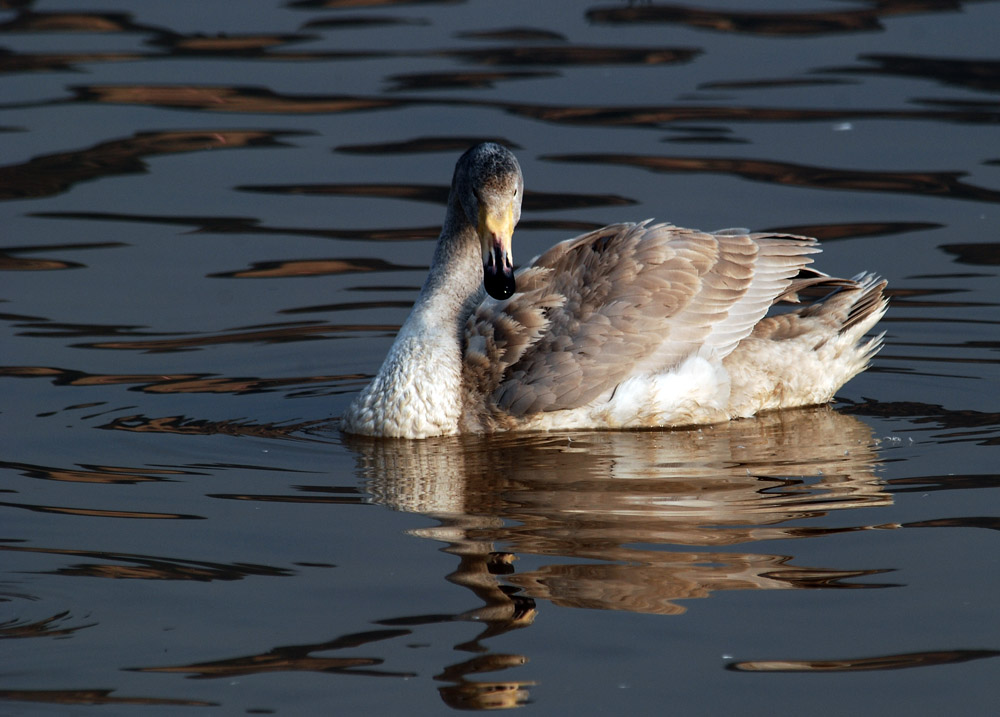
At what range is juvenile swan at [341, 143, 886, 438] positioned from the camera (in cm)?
825

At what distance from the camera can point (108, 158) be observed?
13555 millimetres

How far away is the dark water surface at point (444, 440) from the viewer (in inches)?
208

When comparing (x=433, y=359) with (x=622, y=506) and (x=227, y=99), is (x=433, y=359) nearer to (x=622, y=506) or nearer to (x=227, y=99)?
(x=622, y=506)

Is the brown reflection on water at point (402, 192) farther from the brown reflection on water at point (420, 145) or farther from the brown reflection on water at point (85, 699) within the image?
the brown reflection on water at point (85, 699)

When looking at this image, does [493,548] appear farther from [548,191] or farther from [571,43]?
[571,43]

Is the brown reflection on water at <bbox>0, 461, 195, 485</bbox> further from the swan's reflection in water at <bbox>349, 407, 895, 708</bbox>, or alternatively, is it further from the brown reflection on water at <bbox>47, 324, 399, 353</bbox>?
the brown reflection on water at <bbox>47, 324, 399, 353</bbox>

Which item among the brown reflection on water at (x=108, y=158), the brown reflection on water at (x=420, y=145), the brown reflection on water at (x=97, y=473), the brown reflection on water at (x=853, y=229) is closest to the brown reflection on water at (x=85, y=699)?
the brown reflection on water at (x=97, y=473)

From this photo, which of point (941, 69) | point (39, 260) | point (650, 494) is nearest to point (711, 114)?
point (941, 69)

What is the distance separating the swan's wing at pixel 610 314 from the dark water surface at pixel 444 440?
1.27 feet

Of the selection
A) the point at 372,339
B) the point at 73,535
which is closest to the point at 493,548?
the point at 73,535

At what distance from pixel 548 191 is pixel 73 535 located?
6.91 metres

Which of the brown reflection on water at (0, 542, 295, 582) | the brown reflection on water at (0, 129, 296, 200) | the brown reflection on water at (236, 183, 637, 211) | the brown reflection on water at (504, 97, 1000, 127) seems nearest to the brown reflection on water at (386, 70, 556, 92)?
the brown reflection on water at (504, 97, 1000, 127)

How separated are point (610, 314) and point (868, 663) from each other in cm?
351

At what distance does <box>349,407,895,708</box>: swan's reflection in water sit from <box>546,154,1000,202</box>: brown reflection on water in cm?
431
